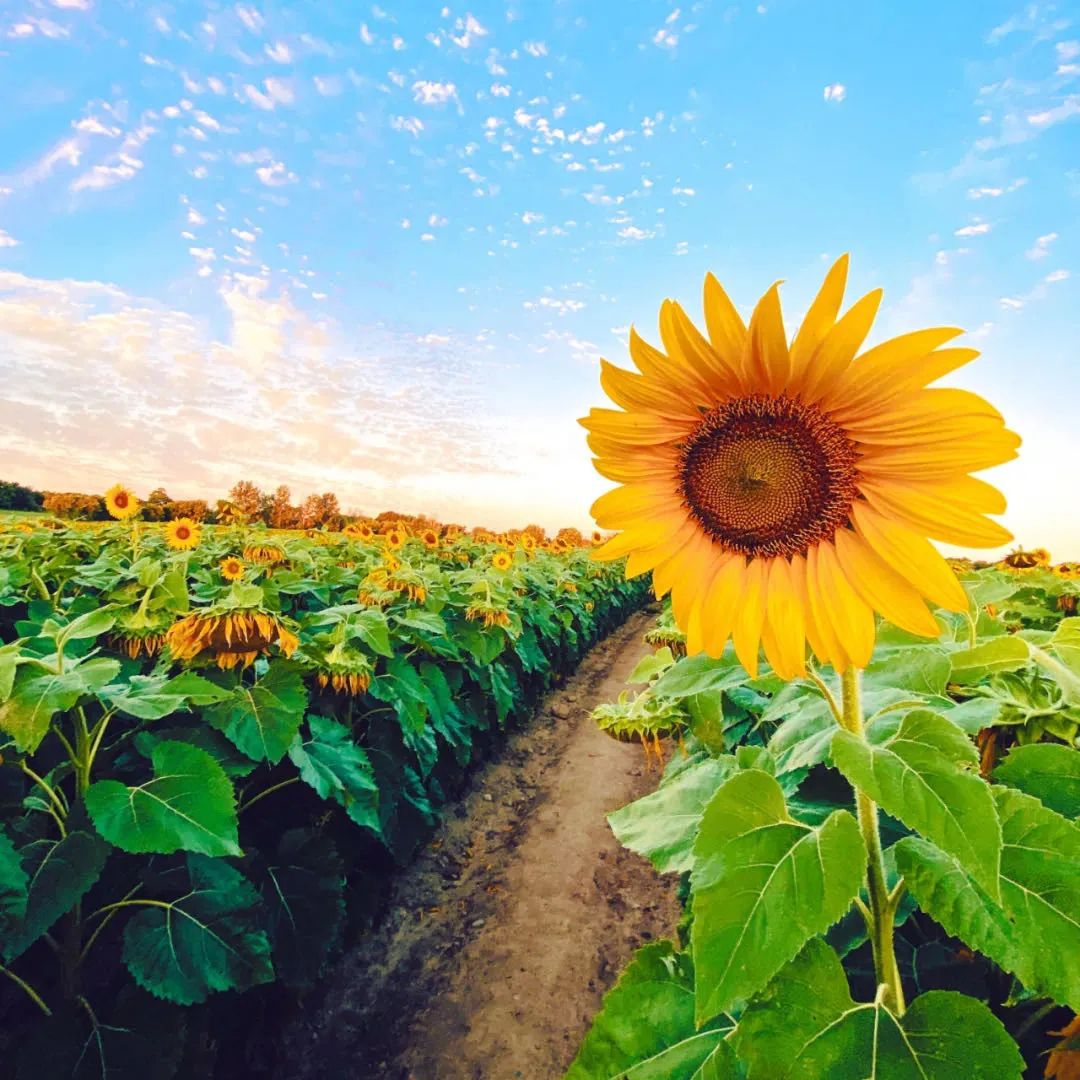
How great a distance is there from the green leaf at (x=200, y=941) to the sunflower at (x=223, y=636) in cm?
69

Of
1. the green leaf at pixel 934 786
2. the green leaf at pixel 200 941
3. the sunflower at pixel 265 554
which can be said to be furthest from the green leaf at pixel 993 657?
the sunflower at pixel 265 554

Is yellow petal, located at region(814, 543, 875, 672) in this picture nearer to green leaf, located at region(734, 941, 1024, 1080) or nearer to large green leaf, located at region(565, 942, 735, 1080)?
green leaf, located at region(734, 941, 1024, 1080)

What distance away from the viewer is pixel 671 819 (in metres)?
1.36

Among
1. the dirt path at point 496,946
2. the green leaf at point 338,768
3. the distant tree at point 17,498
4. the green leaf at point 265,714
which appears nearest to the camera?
the green leaf at point 265,714

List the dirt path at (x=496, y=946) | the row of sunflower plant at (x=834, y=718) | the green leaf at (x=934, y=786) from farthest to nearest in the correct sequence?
the dirt path at (x=496, y=946) → the row of sunflower plant at (x=834, y=718) → the green leaf at (x=934, y=786)

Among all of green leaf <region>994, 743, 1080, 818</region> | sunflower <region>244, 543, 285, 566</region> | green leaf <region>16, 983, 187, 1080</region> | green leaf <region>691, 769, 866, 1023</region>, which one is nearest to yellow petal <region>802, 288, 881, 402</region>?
green leaf <region>691, 769, 866, 1023</region>

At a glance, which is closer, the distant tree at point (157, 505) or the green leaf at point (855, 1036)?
the green leaf at point (855, 1036)

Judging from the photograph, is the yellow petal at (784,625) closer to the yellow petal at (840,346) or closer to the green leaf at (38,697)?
the yellow petal at (840,346)

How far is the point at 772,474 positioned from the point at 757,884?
63cm

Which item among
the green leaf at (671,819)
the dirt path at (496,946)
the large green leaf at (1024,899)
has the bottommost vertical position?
the dirt path at (496,946)

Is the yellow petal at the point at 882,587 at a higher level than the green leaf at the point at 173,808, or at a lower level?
higher

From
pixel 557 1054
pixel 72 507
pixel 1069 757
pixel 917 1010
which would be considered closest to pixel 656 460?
pixel 1069 757

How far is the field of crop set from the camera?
0.89m

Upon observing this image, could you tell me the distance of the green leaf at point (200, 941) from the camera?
2.14 metres
